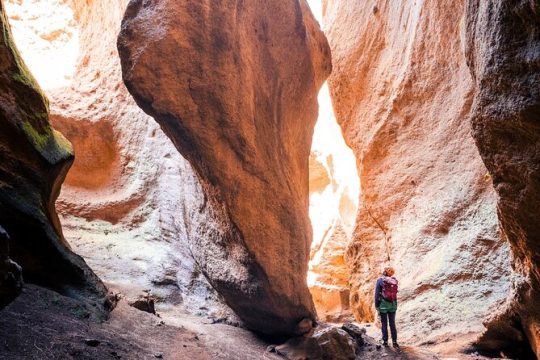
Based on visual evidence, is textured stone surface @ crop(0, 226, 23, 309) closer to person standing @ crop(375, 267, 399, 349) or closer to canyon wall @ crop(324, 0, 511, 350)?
person standing @ crop(375, 267, 399, 349)

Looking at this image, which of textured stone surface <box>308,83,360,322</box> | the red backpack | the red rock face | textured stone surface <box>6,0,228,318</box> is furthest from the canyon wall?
textured stone surface <box>6,0,228,318</box>

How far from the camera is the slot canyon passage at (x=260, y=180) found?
14.4 feet

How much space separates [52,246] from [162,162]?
25.9 ft

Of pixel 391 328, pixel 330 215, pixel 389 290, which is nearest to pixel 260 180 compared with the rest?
pixel 389 290

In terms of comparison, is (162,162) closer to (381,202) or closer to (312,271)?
(381,202)

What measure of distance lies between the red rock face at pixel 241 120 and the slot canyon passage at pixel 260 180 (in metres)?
0.03

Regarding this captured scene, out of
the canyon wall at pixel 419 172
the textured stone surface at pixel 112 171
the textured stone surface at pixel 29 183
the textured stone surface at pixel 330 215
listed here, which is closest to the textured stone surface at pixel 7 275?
the textured stone surface at pixel 29 183

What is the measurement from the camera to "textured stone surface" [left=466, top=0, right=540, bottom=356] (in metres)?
3.66

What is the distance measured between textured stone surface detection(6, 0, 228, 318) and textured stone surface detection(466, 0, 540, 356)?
203 inches

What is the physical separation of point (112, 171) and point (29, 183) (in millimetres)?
8539

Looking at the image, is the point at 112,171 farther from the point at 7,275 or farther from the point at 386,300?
the point at 7,275

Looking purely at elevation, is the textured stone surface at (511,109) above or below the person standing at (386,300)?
above

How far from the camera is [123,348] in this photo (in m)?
4.38

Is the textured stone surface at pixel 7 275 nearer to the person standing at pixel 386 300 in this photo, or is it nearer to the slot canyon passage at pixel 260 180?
the slot canyon passage at pixel 260 180
